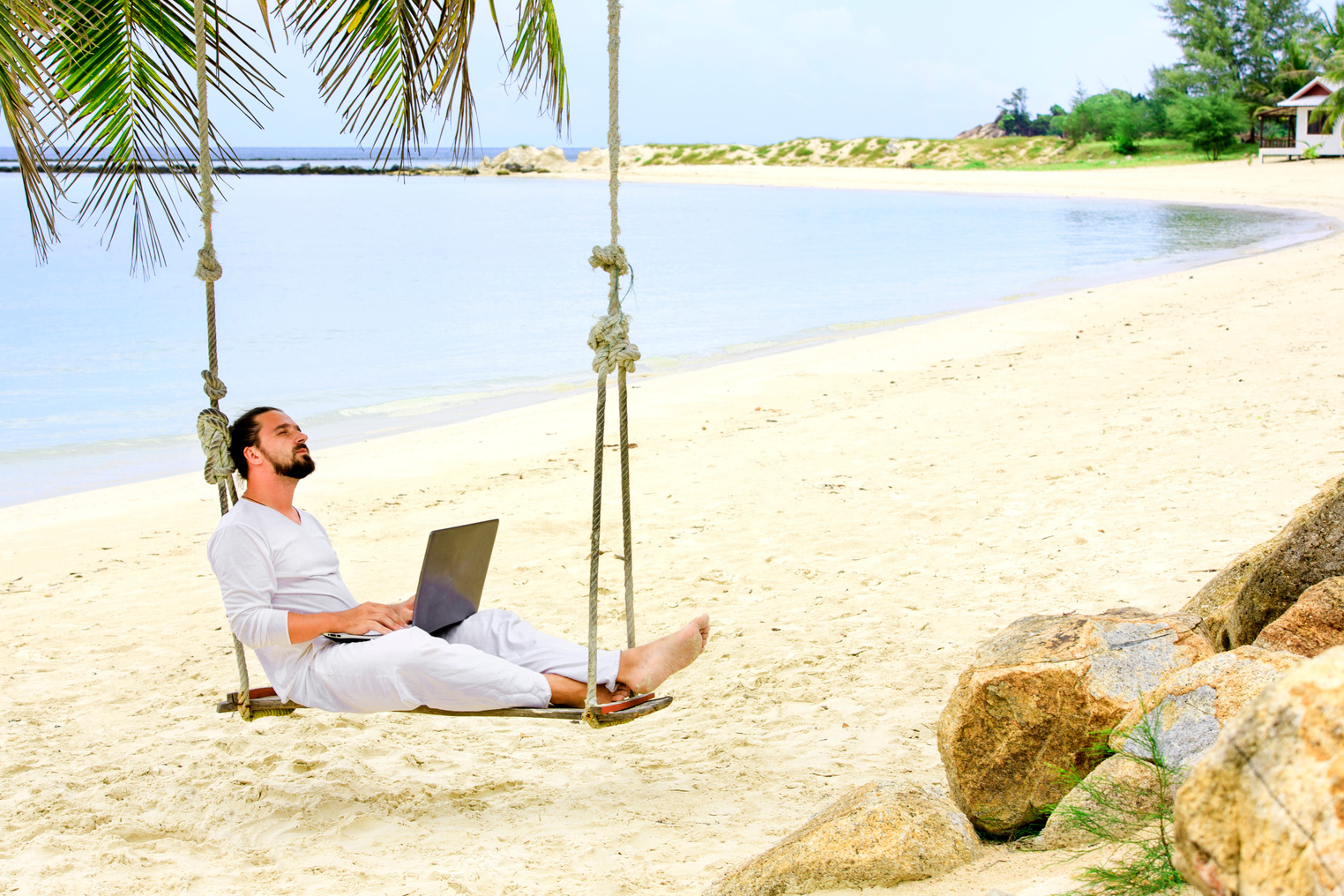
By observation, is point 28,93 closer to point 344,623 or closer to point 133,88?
point 133,88

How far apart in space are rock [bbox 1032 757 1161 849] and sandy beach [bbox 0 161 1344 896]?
100 mm

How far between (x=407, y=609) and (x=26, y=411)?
376 inches

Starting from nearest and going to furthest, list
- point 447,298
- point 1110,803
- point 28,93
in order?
point 1110,803
point 28,93
point 447,298

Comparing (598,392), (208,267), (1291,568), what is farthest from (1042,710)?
(208,267)

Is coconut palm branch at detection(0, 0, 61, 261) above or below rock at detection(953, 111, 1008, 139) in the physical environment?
below

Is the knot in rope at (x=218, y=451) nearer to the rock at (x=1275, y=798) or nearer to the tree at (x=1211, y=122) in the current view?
the rock at (x=1275, y=798)

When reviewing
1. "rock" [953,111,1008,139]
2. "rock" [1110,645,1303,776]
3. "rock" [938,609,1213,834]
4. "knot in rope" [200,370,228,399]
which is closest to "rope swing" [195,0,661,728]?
"knot in rope" [200,370,228,399]

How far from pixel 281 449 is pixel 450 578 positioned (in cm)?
57

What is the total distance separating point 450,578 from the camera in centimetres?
281

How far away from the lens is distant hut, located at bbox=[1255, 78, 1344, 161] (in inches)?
1426

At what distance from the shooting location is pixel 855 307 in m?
15.9

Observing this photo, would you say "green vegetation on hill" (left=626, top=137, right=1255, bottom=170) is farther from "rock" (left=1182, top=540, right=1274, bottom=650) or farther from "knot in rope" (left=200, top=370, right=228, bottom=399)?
"knot in rope" (left=200, top=370, right=228, bottom=399)

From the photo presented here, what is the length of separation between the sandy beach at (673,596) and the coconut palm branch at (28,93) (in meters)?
1.64

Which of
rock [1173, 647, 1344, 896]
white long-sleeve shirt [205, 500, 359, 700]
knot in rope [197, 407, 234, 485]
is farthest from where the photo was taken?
knot in rope [197, 407, 234, 485]
